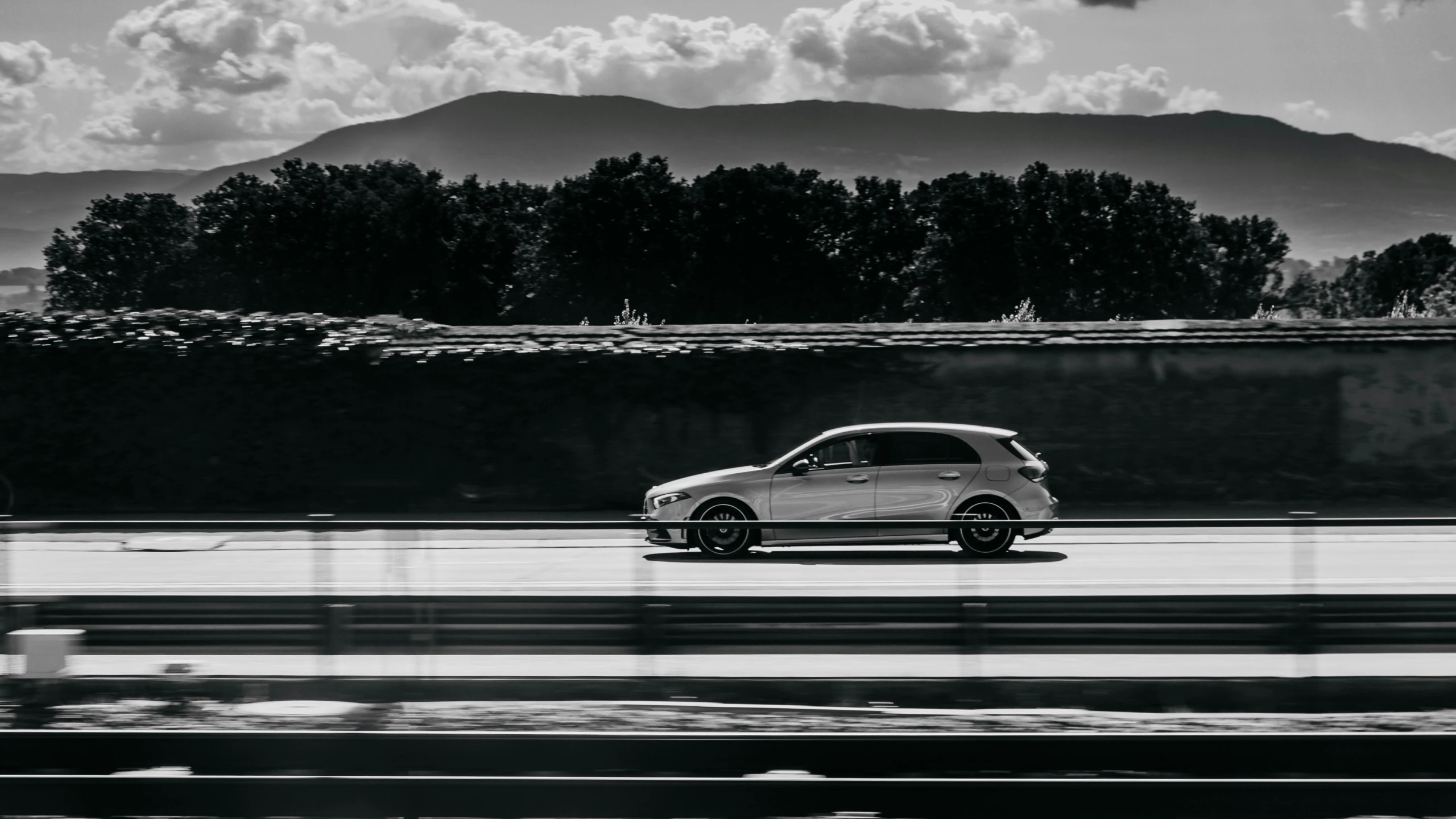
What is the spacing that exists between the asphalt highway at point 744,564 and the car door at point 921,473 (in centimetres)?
412

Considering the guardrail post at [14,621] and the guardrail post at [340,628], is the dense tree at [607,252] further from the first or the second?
the guardrail post at [340,628]

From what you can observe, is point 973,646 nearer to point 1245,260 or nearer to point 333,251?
point 333,251

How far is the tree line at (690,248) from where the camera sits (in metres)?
81.6

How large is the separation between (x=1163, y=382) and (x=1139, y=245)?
69486mm

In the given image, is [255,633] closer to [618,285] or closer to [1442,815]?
[1442,815]

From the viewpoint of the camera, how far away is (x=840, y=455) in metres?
16.7

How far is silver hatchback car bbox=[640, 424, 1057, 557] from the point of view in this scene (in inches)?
642

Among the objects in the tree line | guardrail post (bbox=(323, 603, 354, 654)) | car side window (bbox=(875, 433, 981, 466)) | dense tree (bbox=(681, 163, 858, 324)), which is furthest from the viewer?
the tree line

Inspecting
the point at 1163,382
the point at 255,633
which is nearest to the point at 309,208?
the point at 1163,382

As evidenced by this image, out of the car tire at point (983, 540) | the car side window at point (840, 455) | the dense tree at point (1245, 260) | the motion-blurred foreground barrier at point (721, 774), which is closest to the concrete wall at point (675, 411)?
the car side window at point (840, 455)

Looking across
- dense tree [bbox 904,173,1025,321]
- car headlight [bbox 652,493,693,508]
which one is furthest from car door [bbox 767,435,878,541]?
dense tree [bbox 904,173,1025,321]

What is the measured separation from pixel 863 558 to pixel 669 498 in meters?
6.30

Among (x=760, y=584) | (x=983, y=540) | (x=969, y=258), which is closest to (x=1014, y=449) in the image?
→ (x=760, y=584)

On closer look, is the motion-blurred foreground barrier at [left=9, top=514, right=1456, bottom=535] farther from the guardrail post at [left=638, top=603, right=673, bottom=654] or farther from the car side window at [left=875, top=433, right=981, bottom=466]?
the car side window at [left=875, top=433, right=981, bottom=466]
